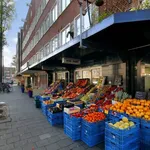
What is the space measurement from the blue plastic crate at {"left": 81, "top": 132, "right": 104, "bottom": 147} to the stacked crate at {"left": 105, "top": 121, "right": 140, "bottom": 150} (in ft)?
1.84

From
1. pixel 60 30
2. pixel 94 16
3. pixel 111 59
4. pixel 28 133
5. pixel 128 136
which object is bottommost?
pixel 28 133

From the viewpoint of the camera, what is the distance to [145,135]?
3.39m

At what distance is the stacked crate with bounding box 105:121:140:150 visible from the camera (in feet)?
10.1

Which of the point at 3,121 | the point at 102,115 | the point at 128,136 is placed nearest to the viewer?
the point at 128,136

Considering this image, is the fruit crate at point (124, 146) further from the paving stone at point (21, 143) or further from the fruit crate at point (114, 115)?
the paving stone at point (21, 143)

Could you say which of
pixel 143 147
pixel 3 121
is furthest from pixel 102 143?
pixel 3 121

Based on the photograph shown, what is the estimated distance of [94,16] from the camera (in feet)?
21.7

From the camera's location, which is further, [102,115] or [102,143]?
[102,115]

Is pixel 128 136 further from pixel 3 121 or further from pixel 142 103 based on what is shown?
pixel 3 121

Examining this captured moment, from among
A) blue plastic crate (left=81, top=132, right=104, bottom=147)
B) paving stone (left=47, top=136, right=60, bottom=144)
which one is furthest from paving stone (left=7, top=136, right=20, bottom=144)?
blue plastic crate (left=81, top=132, right=104, bottom=147)

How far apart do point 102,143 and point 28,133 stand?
251cm

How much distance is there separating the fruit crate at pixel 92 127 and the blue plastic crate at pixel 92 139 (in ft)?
0.35

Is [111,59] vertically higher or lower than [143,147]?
higher

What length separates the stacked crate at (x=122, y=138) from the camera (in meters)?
3.09
